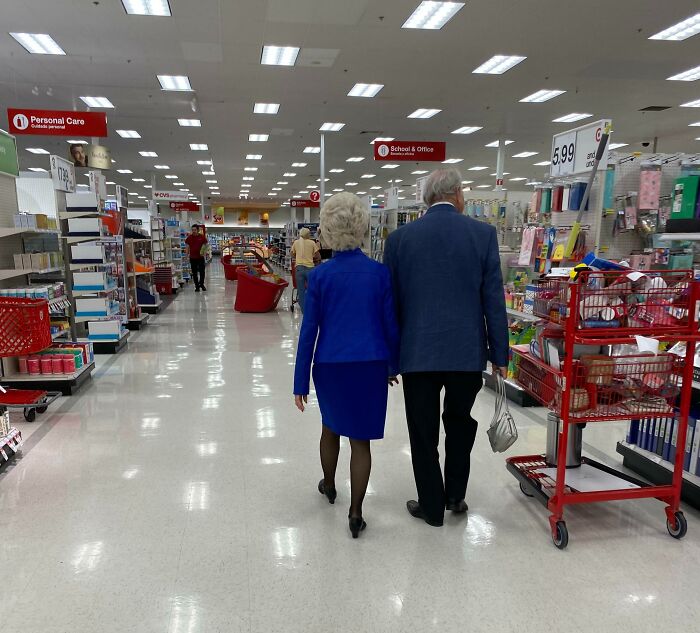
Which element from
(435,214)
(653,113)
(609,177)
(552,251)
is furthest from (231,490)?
(653,113)

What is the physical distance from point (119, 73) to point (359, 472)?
30.2 ft

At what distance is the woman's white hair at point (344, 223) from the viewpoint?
7.50 ft

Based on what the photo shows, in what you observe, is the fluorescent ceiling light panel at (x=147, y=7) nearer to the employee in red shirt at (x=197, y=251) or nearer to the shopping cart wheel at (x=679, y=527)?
the shopping cart wheel at (x=679, y=527)

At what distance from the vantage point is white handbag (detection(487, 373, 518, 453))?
96.4 inches

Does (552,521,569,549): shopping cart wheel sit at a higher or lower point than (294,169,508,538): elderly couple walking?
lower

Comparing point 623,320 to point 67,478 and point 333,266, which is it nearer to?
point 333,266

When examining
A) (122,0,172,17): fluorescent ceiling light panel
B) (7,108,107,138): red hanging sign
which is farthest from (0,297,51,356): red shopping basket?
(7,108,107,138): red hanging sign

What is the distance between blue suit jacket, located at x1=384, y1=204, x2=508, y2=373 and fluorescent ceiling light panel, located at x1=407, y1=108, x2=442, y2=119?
1015cm

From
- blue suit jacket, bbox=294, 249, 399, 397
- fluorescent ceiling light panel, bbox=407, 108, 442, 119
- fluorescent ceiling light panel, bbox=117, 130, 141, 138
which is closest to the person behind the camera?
blue suit jacket, bbox=294, 249, 399, 397

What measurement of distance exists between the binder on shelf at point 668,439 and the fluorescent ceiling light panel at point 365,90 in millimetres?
8530

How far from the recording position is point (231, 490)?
9.70ft

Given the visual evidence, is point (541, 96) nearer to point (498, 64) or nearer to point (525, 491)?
point (498, 64)

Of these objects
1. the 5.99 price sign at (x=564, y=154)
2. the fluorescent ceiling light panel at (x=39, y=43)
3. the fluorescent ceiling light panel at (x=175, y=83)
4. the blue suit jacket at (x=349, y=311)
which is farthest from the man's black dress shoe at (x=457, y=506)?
the fluorescent ceiling light panel at (x=175, y=83)

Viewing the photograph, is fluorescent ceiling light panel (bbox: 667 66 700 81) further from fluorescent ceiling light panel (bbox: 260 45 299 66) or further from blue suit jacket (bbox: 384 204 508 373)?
blue suit jacket (bbox: 384 204 508 373)
